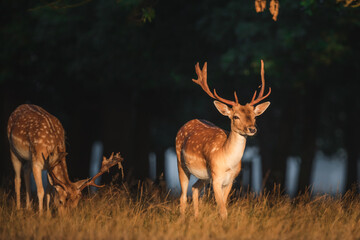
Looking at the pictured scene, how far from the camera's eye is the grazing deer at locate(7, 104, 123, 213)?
25.2 feet

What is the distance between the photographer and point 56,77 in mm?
17141

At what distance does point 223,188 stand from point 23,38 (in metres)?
9.25

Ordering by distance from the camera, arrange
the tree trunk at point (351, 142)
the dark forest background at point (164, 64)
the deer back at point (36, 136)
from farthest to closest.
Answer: the tree trunk at point (351, 142)
the dark forest background at point (164, 64)
the deer back at point (36, 136)

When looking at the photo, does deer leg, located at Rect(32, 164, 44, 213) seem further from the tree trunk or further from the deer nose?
the tree trunk

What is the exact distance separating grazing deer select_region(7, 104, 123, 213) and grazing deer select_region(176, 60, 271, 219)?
40.6 inches

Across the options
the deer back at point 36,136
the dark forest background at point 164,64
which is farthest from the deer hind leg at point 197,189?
the dark forest background at point 164,64

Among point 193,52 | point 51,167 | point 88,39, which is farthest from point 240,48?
point 51,167

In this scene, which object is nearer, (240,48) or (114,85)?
(240,48)

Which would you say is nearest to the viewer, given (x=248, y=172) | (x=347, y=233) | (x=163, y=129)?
(x=347, y=233)

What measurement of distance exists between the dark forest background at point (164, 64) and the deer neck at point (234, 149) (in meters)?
4.92

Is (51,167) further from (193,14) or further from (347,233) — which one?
(193,14)

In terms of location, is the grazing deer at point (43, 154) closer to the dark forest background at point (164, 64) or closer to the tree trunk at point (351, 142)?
the dark forest background at point (164, 64)

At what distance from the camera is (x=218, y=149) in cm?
771

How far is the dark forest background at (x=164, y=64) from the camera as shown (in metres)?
13.2
